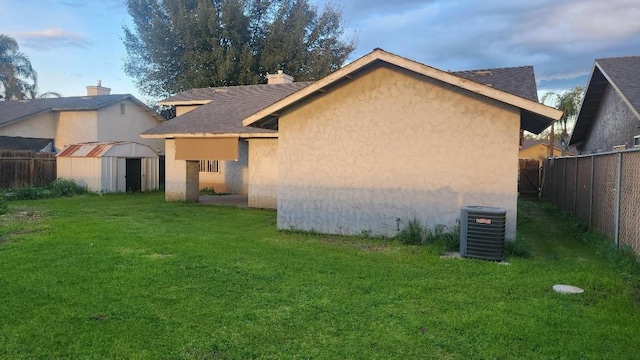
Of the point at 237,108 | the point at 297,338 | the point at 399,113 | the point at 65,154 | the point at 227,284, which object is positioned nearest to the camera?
the point at 297,338

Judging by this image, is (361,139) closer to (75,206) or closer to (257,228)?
(257,228)

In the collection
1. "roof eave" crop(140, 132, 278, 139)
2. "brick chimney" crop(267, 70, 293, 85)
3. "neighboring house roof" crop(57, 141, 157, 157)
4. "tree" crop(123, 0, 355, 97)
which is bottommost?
"neighboring house roof" crop(57, 141, 157, 157)

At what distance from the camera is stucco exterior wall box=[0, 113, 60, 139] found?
26.4 metres

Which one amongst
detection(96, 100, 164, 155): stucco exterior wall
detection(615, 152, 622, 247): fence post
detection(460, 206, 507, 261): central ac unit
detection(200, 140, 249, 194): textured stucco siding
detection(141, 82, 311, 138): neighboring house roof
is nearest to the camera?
detection(460, 206, 507, 261): central ac unit

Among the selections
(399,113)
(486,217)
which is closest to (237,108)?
(399,113)

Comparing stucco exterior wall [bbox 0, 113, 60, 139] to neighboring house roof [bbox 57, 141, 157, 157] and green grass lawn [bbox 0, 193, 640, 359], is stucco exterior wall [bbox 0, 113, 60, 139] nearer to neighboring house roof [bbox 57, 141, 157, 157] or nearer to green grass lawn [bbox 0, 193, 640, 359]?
neighboring house roof [bbox 57, 141, 157, 157]

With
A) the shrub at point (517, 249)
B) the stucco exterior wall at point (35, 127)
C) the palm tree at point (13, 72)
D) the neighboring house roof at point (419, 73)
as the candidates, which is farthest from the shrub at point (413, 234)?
the palm tree at point (13, 72)

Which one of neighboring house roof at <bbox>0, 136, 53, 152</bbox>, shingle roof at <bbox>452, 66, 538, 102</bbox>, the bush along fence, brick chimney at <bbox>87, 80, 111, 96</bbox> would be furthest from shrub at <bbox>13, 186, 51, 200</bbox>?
the bush along fence

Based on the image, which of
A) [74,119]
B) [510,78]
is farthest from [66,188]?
[510,78]

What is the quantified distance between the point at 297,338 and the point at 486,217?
5055 millimetres

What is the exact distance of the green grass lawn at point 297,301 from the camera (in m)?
4.64

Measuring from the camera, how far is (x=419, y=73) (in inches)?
406

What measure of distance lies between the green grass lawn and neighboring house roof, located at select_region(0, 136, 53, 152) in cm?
1857

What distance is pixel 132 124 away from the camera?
29.8 metres
